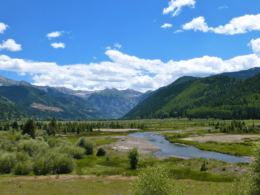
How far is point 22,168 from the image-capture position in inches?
1954

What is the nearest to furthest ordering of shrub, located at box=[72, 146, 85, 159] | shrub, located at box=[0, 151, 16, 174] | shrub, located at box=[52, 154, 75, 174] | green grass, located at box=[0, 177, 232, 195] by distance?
1. green grass, located at box=[0, 177, 232, 195]
2. shrub, located at box=[0, 151, 16, 174]
3. shrub, located at box=[52, 154, 75, 174]
4. shrub, located at box=[72, 146, 85, 159]

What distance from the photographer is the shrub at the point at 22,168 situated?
4928 centimetres

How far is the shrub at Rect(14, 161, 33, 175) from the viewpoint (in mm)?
49278

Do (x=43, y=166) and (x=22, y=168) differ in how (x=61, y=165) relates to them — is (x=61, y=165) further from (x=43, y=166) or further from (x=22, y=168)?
(x=22, y=168)

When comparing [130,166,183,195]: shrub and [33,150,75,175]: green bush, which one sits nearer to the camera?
[130,166,183,195]: shrub

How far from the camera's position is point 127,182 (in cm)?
4269

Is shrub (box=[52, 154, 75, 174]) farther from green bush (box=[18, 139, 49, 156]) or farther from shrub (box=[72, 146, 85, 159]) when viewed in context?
green bush (box=[18, 139, 49, 156])

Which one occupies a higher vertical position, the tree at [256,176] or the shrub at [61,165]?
the tree at [256,176]

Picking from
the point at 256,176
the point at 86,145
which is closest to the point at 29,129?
the point at 86,145

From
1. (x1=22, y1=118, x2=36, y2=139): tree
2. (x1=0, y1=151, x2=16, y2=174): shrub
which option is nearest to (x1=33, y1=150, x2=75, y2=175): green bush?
(x1=0, y1=151, x2=16, y2=174): shrub

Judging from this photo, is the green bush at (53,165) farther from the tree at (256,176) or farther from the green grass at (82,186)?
the tree at (256,176)

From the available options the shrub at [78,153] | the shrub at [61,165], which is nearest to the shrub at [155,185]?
the shrub at [61,165]

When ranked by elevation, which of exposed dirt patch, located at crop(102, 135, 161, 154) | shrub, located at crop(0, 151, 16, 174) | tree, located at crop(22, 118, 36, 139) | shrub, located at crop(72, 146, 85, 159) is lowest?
exposed dirt patch, located at crop(102, 135, 161, 154)

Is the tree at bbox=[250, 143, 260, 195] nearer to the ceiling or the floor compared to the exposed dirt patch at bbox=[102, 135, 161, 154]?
nearer to the ceiling
